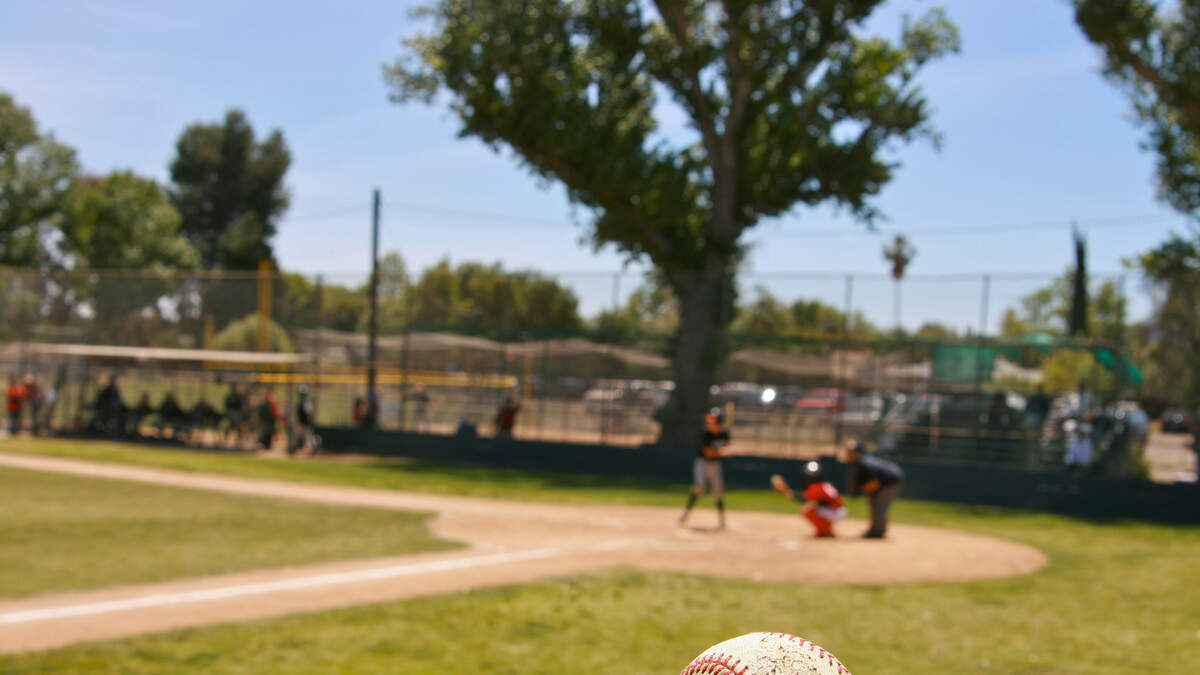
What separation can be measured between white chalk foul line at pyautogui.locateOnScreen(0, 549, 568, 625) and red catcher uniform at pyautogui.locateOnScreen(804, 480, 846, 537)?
4374mm

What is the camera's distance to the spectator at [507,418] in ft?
97.3

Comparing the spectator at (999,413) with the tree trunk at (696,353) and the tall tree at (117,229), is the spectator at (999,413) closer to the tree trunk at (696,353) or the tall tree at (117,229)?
the tree trunk at (696,353)

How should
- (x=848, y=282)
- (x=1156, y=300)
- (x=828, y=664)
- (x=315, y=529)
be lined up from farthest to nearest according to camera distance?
(x=848, y=282) → (x=1156, y=300) → (x=315, y=529) → (x=828, y=664)

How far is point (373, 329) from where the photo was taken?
1252 inches

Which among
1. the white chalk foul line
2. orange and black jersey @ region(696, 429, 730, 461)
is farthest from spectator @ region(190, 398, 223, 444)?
the white chalk foul line

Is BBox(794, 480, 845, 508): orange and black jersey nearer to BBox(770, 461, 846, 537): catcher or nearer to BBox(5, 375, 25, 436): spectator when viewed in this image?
BBox(770, 461, 846, 537): catcher

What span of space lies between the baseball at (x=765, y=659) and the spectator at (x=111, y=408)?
34.6 m

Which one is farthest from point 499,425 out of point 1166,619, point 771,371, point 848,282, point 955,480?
point 1166,619

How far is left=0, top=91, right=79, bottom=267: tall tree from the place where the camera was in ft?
210

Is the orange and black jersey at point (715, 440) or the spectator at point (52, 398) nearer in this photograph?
the orange and black jersey at point (715, 440)

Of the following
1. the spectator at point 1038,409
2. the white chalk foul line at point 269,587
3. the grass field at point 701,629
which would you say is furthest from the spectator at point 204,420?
the spectator at point 1038,409

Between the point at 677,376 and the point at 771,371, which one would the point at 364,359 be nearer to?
the point at 677,376

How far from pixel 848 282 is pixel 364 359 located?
1483 cm

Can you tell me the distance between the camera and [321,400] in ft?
106
